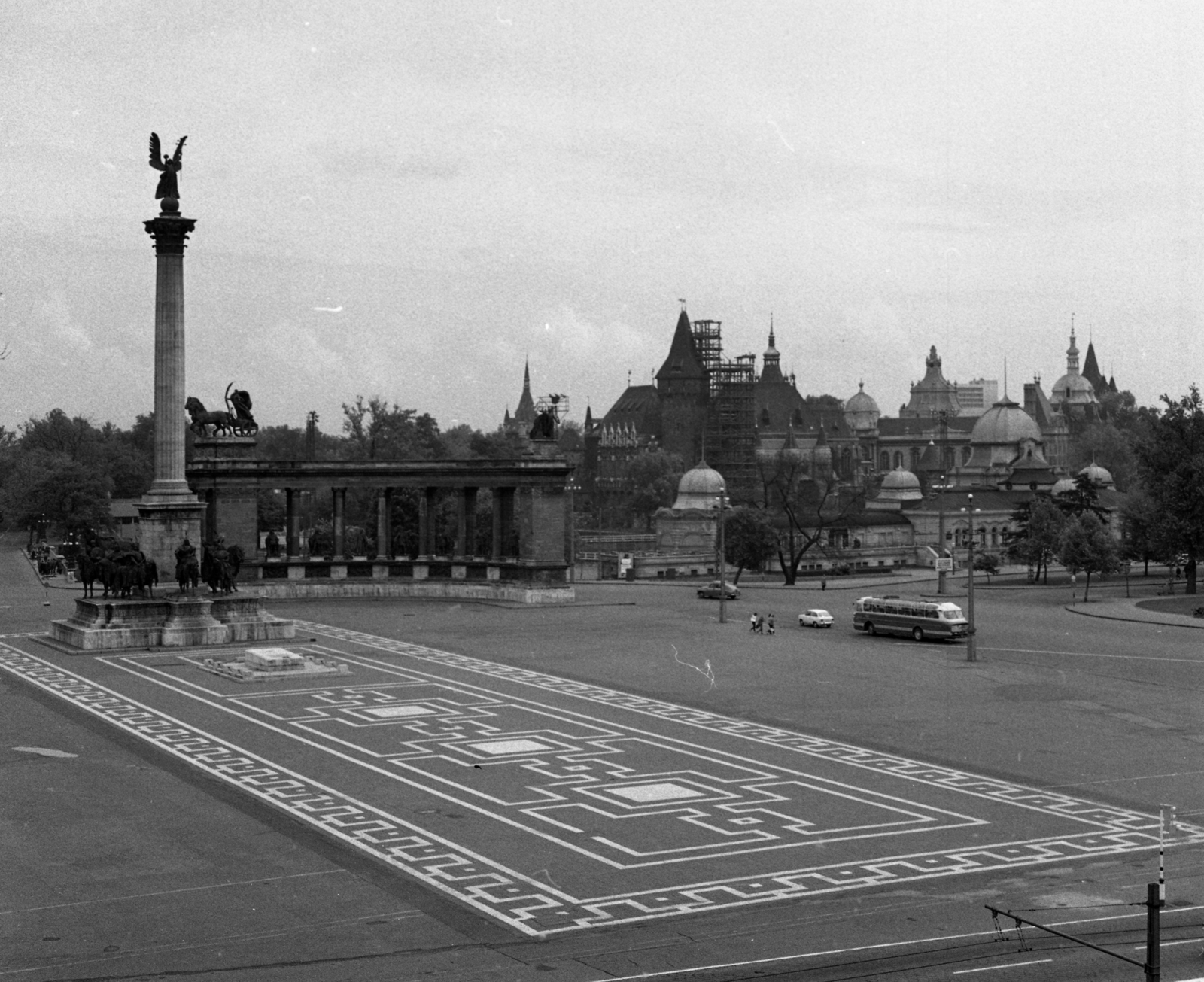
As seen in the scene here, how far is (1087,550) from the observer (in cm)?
9488

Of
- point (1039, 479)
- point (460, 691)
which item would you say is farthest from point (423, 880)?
point (1039, 479)

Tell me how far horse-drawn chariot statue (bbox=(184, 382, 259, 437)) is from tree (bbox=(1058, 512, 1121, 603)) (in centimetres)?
4649

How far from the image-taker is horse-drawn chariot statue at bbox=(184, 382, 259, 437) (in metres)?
82.0

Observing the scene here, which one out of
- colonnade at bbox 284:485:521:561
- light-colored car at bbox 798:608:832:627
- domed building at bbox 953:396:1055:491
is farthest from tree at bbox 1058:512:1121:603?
domed building at bbox 953:396:1055:491

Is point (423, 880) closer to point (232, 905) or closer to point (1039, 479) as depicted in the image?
point (232, 905)

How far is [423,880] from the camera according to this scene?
2556 cm

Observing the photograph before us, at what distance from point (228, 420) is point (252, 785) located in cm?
5257

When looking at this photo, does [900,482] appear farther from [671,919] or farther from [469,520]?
[671,919]

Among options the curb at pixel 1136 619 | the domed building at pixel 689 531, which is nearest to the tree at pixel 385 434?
the domed building at pixel 689 531

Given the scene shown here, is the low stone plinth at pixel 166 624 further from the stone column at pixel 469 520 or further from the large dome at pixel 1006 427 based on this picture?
the large dome at pixel 1006 427

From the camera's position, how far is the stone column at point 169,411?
61.1 m

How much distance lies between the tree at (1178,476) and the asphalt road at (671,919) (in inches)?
1479

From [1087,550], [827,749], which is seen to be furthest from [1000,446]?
[827,749]

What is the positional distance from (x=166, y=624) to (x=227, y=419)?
26.7 m
